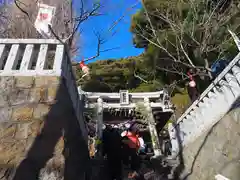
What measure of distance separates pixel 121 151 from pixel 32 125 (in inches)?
126

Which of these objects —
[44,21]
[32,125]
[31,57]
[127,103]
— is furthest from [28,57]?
[127,103]

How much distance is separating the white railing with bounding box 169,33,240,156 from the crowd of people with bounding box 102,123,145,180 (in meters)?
1.02

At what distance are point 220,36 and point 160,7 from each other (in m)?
3.01

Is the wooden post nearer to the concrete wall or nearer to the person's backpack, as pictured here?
the person's backpack

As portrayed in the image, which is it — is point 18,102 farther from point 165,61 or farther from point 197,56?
point 165,61

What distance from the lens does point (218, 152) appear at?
3623mm

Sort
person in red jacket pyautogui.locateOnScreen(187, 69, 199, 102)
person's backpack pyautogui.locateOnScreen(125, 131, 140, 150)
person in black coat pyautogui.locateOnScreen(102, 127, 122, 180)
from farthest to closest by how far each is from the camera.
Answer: person in red jacket pyautogui.locateOnScreen(187, 69, 199, 102), person's backpack pyautogui.locateOnScreen(125, 131, 140, 150), person in black coat pyautogui.locateOnScreen(102, 127, 122, 180)

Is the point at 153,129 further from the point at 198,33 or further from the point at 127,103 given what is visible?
the point at 198,33

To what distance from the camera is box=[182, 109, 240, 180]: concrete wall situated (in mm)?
3242

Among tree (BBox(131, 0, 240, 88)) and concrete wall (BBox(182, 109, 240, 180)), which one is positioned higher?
tree (BBox(131, 0, 240, 88))

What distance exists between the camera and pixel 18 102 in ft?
7.63

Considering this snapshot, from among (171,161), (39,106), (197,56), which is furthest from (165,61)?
(39,106)

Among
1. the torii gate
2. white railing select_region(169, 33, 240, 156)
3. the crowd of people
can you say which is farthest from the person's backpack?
the torii gate

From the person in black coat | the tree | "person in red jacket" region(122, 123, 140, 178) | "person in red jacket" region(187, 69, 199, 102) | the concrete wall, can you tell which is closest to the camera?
the concrete wall
